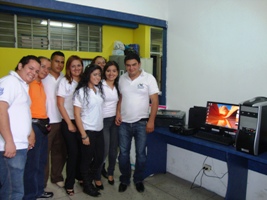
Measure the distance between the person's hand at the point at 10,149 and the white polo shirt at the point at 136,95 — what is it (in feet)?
4.14

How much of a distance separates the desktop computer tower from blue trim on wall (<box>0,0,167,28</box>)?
1718mm

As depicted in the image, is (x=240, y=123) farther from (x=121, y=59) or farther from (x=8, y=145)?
(x=121, y=59)

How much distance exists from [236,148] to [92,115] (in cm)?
139

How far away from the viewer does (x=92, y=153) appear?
8.38ft

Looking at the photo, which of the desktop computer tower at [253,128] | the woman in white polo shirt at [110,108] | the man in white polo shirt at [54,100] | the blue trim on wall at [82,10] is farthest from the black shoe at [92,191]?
the blue trim on wall at [82,10]

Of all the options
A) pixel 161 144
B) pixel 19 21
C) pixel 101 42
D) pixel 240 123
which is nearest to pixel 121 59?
pixel 101 42

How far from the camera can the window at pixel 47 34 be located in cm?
500

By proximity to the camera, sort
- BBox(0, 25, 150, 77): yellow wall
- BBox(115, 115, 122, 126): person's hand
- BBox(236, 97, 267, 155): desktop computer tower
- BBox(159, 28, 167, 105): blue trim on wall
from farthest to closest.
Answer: BBox(0, 25, 150, 77): yellow wall
BBox(159, 28, 167, 105): blue trim on wall
BBox(115, 115, 122, 126): person's hand
BBox(236, 97, 267, 155): desktop computer tower

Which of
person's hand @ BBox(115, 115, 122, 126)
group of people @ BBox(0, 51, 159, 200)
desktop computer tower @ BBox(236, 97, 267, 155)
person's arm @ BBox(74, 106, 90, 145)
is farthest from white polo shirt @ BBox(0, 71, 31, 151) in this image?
desktop computer tower @ BBox(236, 97, 267, 155)

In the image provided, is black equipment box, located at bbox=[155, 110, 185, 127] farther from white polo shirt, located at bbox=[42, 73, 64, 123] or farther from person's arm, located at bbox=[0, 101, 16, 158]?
person's arm, located at bbox=[0, 101, 16, 158]

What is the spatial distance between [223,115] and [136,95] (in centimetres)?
95

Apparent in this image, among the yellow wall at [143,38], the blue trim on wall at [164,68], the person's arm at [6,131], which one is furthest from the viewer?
the yellow wall at [143,38]

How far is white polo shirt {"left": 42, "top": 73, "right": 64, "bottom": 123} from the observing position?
2.55m

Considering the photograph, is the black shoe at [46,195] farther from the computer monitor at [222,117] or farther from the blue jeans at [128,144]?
the computer monitor at [222,117]
